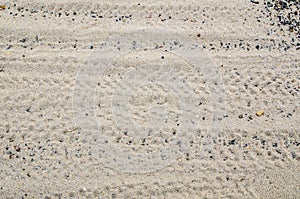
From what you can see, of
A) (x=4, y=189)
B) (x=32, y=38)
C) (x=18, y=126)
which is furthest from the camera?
(x=32, y=38)

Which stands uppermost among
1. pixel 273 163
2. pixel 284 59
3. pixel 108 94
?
pixel 284 59

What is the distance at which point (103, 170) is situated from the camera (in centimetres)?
398

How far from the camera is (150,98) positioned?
439 centimetres

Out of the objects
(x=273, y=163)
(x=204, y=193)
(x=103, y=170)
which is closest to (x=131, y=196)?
(x=103, y=170)

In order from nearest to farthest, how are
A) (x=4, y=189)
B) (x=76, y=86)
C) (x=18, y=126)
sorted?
(x=4, y=189) → (x=18, y=126) → (x=76, y=86)

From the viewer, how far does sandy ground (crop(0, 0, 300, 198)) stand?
395 cm

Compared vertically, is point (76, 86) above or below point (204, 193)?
above

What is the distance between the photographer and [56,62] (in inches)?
181

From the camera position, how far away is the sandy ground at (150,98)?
395 cm

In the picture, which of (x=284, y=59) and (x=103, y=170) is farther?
(x=284, y=59)

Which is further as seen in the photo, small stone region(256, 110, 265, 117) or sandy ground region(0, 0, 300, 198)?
small stone region(256, 110, 265, 117)

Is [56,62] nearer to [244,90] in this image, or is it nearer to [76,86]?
[76,86]

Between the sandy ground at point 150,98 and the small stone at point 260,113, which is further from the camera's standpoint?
the small stone at point 260,113

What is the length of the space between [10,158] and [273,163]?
278 cm
